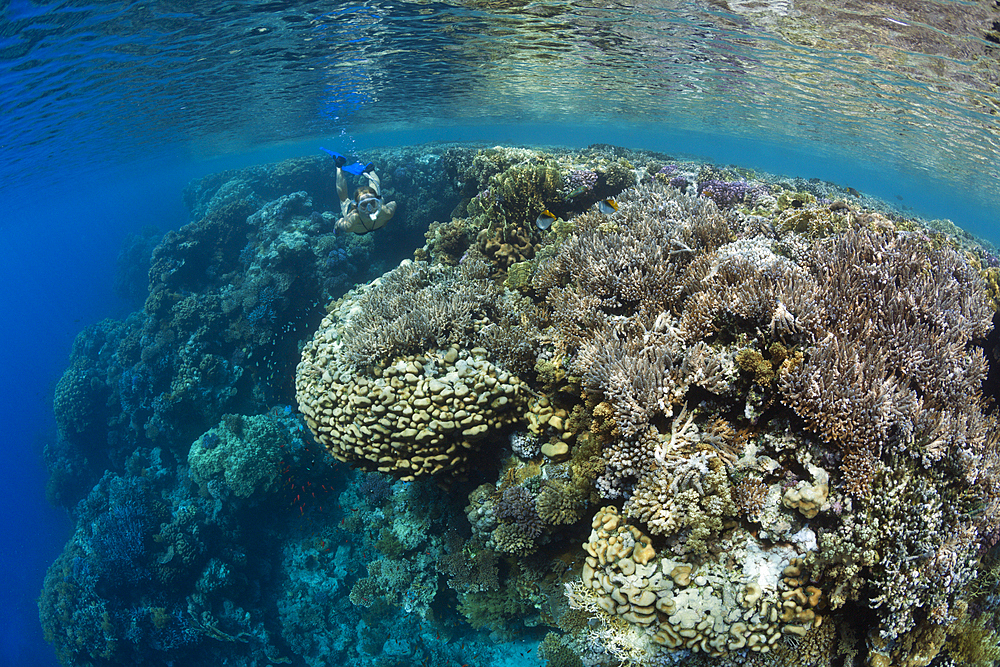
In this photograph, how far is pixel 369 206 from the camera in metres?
8.81

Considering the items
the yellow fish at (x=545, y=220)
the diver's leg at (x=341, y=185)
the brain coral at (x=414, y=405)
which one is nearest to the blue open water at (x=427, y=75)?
the diver's leg at (x=341, y=185)

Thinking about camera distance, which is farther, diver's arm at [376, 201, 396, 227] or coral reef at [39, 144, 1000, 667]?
diver's arm at [376, 201, 396, 227]

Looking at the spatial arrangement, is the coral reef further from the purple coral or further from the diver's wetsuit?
the diver's wetsuit

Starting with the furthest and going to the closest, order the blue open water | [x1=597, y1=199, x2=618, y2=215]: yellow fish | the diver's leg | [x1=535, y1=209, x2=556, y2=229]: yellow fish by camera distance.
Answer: the blue open water → the diver's leg → [x1=535, y1=209, x2=556, y2=229]: yellow fish → [x1=597, y1=199, x2=618, y2=215]: yellow fish

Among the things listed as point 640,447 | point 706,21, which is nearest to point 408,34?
point 706,21

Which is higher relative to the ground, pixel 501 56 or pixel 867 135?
pixel 501 56

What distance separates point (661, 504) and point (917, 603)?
65.0 inches

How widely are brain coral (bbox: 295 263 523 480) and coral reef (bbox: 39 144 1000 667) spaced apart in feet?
0.12

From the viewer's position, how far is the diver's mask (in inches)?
341

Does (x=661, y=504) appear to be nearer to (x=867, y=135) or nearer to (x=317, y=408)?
(x=317, y=408)

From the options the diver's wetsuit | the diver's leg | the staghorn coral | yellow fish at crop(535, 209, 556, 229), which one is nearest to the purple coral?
yellow fish at crop(535, 209, 556, 229)

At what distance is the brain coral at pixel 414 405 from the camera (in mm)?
4770

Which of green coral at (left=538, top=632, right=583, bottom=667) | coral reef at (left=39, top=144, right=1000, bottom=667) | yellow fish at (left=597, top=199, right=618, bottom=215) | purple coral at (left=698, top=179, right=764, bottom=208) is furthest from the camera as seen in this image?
purple coral at (left=698, top=179, right=764, bottom=208)

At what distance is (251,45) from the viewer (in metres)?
14.4
